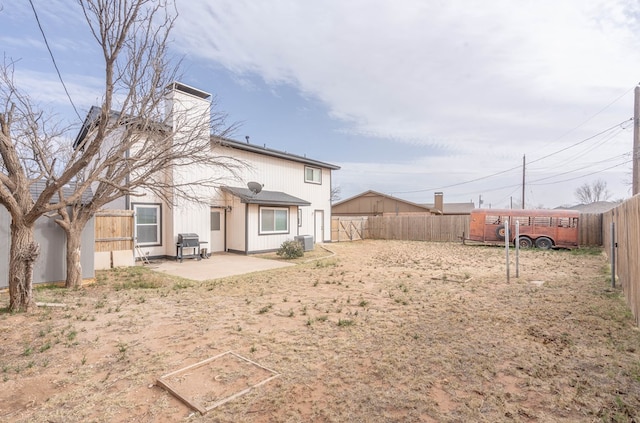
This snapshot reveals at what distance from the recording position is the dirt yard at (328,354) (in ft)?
9.18

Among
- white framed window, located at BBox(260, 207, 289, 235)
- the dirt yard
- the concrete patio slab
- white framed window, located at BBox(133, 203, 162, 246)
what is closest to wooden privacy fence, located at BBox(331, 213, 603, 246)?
white framed window, located at BBox(260, 207, 289, 235)

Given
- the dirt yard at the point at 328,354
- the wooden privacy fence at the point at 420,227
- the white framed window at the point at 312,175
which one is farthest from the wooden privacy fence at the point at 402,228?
the dirt yard at the point at 328,354

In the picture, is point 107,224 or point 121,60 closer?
point 121,60

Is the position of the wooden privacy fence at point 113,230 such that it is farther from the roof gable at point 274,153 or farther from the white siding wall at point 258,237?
the white siding wall at point 258,237

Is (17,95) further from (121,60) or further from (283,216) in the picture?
(283,216)

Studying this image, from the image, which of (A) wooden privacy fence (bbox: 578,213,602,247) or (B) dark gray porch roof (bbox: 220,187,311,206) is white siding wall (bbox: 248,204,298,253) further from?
(A) wooden privacy fence (bbox: 578,213,602,247)

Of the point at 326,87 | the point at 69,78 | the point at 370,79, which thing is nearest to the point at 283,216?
the point at 326,87

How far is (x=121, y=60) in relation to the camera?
570 centimetres

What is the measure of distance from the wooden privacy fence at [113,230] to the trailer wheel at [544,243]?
739 inches

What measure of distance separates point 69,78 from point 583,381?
10.0 meters

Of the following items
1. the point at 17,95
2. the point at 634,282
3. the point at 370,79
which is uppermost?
the point at 370,79

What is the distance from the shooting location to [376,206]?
32.9m

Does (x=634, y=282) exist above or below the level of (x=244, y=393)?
above

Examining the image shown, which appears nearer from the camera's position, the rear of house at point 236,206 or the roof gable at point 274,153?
the rear of house at point 236,206
